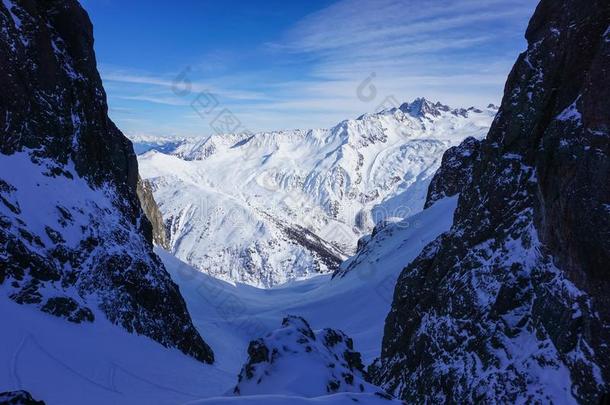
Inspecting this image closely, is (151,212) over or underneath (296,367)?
over

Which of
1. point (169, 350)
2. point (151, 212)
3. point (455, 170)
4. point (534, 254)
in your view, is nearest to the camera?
point (534, 254)

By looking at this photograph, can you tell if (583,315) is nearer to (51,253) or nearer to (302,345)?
(302,345)

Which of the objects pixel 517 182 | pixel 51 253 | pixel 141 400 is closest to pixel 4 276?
pixel 51 253

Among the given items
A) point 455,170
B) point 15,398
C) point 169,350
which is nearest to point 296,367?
point 15,398

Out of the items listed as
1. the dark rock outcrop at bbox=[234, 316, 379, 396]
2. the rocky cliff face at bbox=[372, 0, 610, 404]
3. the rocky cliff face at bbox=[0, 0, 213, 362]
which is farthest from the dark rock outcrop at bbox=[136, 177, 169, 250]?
the dark rock outcrop at bbox=[234, 316, 379, 396]

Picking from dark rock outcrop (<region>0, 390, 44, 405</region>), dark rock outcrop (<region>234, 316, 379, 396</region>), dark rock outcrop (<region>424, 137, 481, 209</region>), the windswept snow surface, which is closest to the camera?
dark rock outcrop (<region>0, 390, 44, 405</region>)

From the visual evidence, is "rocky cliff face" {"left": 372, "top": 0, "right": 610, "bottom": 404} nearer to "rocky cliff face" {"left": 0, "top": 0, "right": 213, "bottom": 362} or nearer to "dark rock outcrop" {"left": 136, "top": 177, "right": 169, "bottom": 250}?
"rocky cliff face" {"left": 0, "top": 0, "right": 213, "bottom": 362}

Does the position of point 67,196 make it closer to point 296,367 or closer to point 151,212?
point 296,367
